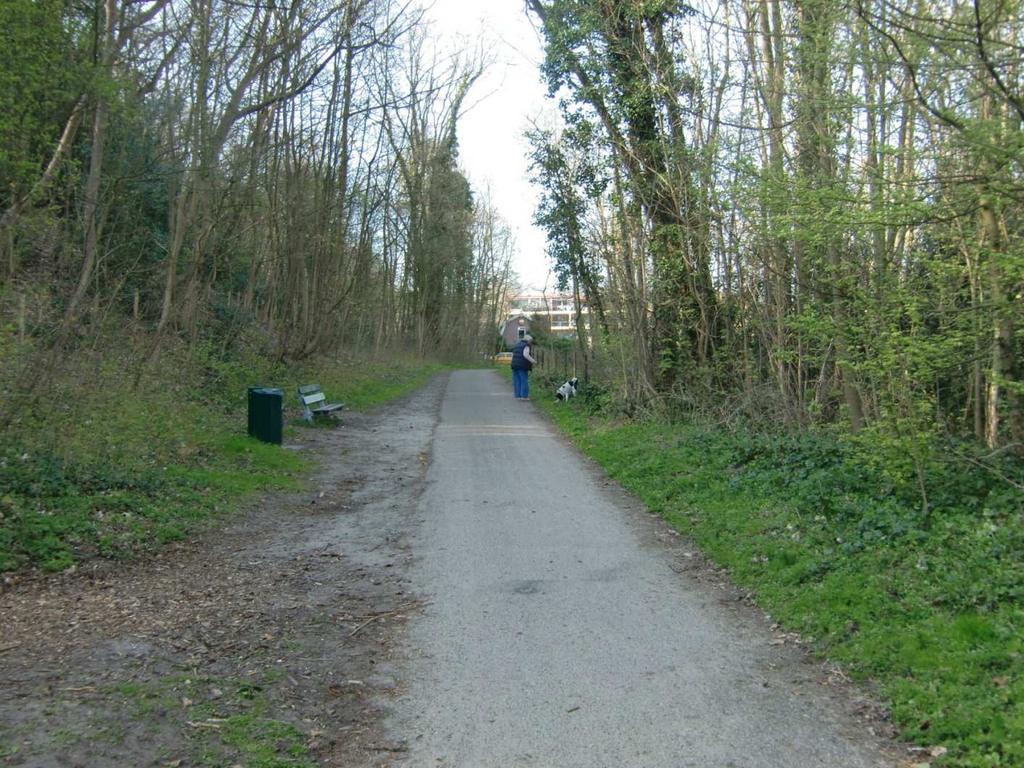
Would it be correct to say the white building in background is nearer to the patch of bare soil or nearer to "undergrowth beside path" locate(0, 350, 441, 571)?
"undergrowth beside path" locate(0, 350, 441, 571)

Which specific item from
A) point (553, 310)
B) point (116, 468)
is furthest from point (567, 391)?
point (116, 468)

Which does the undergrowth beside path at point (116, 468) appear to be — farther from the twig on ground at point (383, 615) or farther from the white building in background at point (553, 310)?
the white building in background at point (553, 310)

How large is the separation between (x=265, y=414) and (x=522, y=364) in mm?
13051

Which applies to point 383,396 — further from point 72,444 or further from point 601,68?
point 72,444

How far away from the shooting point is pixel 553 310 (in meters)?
37.9

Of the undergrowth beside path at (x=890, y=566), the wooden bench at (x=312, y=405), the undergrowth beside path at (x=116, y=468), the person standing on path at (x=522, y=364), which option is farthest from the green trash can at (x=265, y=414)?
the person standing on path at (x=522, y=364)

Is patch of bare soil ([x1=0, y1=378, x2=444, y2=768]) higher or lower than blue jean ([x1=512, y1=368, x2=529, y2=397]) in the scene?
lower

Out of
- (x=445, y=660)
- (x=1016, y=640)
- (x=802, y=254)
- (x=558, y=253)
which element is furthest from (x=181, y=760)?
(x=558, y=253)

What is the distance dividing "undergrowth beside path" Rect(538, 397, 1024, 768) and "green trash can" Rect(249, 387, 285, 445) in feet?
19.6

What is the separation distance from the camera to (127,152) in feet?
54.5

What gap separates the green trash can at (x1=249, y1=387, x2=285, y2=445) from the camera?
13.8 metres

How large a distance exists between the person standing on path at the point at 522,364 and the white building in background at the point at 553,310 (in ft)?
4.86

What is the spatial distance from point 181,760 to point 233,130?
16.9 meters

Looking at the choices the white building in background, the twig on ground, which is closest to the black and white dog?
the white building in background
